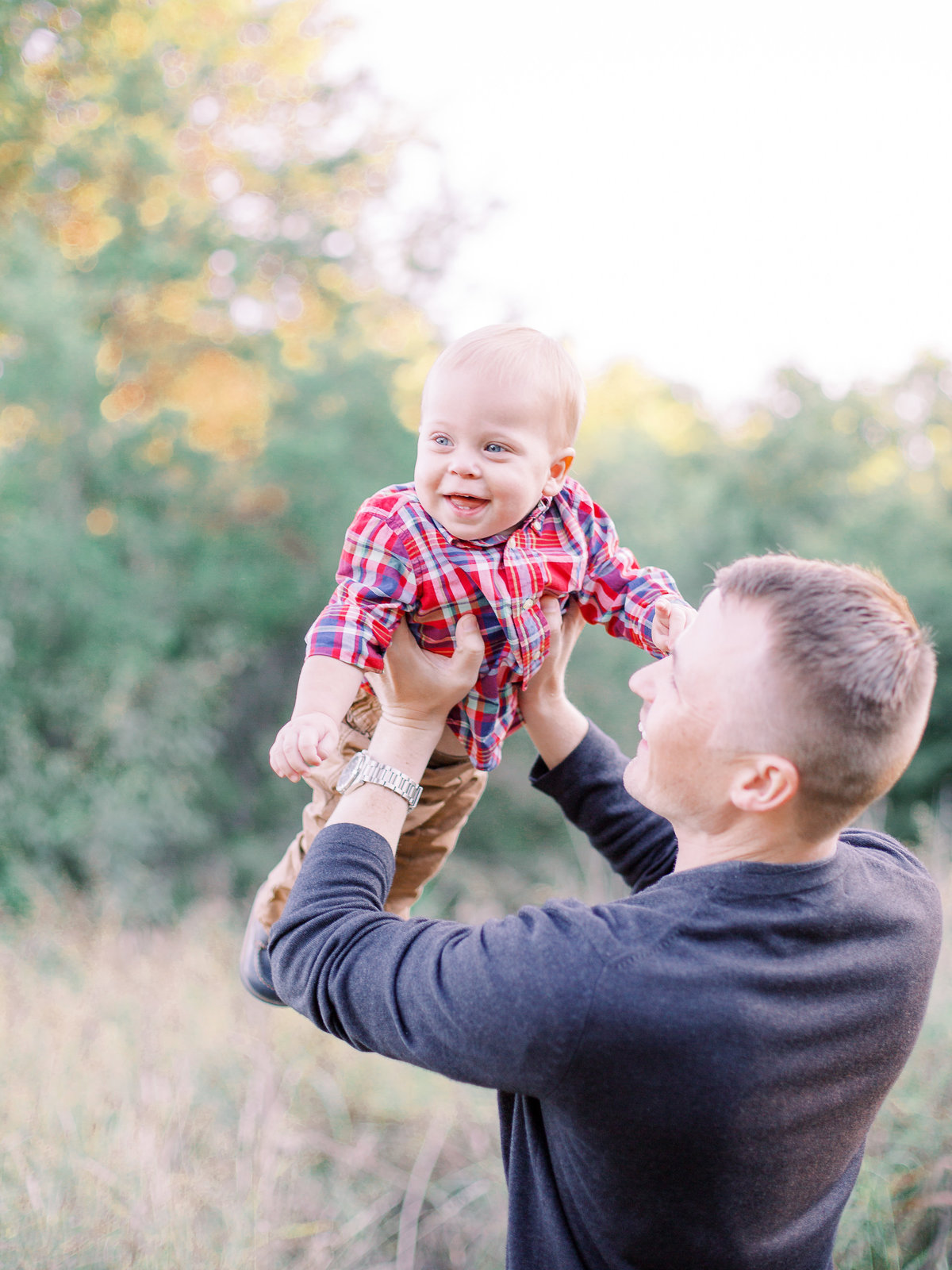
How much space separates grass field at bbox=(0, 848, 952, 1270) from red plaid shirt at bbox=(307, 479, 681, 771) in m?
1.74

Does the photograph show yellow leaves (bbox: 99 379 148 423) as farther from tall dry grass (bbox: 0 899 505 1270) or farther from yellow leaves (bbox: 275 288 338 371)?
tall dry grass (bbox: 0 899 505 1270)

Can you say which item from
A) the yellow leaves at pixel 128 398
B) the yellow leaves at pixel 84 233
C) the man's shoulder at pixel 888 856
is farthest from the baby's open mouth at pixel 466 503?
the yellow leaves at pixel 84 233

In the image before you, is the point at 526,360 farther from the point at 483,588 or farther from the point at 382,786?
the point at 382,786

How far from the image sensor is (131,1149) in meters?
3.05

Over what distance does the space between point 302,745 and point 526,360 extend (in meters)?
0.78

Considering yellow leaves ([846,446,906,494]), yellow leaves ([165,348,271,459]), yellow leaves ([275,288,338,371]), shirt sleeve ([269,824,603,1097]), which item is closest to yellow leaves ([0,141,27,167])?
yellow leaves ([165,348,271,459])

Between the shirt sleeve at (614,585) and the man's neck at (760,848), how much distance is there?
0.58 metres

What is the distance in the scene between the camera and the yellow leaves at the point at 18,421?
9.06m

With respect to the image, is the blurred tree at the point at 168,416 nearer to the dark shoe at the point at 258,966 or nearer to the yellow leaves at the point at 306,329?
the yellow leaves at the point at 306,329

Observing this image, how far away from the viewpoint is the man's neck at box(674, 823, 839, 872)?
52.2 inches

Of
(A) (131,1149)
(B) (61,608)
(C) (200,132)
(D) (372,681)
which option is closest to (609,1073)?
(D) (372,681)

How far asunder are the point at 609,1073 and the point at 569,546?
102cm

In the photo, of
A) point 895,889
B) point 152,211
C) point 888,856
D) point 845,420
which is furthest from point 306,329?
point 895,889

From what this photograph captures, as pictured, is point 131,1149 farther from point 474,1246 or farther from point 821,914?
point 821,914
